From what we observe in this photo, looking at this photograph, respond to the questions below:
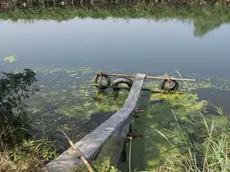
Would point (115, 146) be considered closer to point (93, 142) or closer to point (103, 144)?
point (103, 144)

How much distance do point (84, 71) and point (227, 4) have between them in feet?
33.9

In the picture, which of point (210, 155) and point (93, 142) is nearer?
point (210, 155)

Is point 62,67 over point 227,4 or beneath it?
beneath

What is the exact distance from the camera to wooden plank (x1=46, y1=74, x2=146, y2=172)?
3109 millimetres

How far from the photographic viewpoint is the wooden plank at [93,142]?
3109mm

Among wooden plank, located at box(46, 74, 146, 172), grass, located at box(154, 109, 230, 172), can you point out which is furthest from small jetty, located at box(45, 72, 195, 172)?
grass, located at box(154, 109, 230, 172)

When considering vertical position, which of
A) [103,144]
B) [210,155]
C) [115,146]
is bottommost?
[115,146]

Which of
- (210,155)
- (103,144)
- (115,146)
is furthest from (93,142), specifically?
(210,155)

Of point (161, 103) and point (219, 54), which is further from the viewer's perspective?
point (219, 54)

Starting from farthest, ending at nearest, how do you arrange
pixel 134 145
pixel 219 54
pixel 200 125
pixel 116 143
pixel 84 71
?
1. pixel 219 54
2. pixel 84 71
3. pixel 200 125
4. pixel 134 145
5. pixel 116 143

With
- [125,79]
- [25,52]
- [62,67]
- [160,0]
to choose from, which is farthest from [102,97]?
[160,0]

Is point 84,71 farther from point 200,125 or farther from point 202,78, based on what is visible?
point 200,125

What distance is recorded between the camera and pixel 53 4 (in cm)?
1697

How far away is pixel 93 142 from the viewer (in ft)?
12.8
